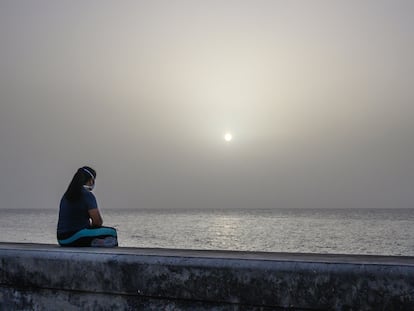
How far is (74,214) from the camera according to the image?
18.8ft

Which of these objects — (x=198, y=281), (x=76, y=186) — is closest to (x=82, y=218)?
(x=76, y=186)

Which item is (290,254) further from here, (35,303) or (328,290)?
(35,303)

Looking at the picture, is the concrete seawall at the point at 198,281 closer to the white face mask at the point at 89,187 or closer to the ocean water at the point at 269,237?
the white face mask at the point at 89,187

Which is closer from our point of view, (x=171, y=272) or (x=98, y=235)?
(x=171, y=272)

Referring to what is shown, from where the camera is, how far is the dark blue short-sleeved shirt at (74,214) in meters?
5.64

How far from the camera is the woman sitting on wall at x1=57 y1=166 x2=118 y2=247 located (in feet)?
18.0

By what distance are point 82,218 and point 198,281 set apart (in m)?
2.53

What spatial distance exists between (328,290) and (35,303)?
108 inches

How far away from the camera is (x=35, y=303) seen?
4359mm

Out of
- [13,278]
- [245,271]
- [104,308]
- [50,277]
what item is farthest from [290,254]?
[13,278]

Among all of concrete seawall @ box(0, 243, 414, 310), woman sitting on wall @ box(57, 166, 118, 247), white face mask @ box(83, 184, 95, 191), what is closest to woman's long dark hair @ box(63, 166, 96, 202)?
woman sitting on wall @ box(57, 166, 118, 247)

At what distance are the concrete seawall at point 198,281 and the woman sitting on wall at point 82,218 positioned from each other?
2.84ft

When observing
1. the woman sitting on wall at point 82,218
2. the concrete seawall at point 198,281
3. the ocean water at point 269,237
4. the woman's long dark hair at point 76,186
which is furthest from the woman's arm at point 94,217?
the ocean water at point 269,237

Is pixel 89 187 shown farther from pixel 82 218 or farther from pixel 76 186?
pixel 82 218
